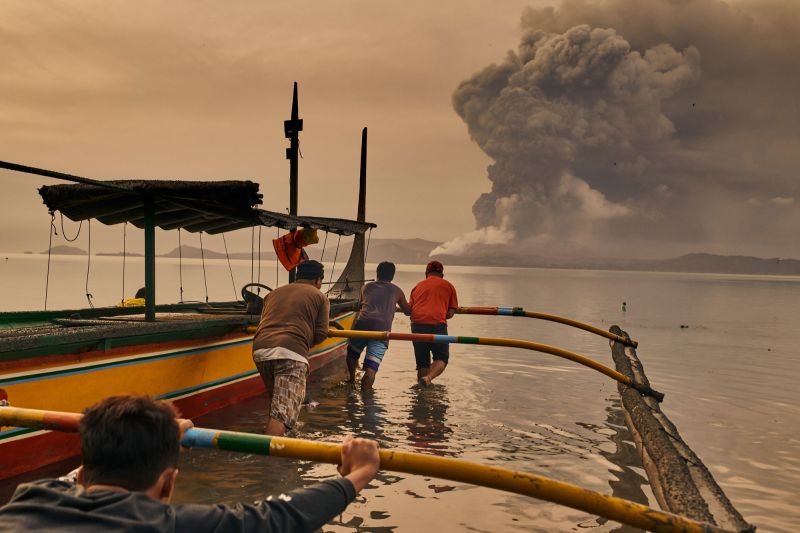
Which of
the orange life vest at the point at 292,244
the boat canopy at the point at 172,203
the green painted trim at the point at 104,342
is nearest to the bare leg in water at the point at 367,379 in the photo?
the orange life vest at the point at 292,244

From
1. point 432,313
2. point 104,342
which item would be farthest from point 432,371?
point 104,342

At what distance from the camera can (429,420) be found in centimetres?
866

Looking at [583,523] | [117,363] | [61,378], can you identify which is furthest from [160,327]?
[583,523]

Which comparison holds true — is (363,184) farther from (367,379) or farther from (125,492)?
(125,492)

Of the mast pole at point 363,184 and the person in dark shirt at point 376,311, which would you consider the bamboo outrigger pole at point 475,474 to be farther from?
the mast pole at point 363,184

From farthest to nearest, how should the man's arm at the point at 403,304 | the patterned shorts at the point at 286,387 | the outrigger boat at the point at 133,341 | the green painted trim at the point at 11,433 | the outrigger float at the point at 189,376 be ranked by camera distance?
1. the man's arm at the point at 403,304
2. the patterned shorts at the point at 286,387
3. the outrigger boat at the point at 133,341
4. the green painted trim at the point at 11,433
5. the outrigger float at the point at 189,376

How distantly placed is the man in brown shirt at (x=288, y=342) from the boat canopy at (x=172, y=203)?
4.66 ft

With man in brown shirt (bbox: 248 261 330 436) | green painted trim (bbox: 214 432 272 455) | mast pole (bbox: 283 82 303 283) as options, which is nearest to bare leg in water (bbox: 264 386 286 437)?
man in brown shirt (bbox: 248 261 330 436)

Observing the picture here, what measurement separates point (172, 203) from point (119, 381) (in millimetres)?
2865

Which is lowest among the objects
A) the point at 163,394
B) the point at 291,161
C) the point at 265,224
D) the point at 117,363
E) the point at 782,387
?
the point at 782,387

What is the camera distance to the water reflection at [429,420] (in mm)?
7351

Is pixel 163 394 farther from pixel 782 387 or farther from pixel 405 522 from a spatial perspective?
pixel 782 387

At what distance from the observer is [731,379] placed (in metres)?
14.7

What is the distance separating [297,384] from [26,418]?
10.6 ft
